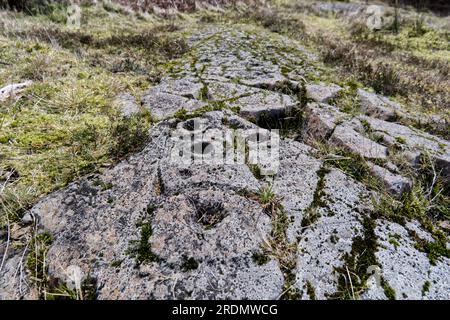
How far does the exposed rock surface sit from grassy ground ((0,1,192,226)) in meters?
0.19

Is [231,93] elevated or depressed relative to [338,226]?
elevated

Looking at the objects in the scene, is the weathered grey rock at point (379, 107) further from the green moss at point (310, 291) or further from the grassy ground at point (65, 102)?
the grassy ground at point (65, 102)

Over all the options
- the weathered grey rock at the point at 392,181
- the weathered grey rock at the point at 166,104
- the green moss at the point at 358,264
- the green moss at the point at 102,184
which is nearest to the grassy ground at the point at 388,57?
the weathered grey rock at the point at 392,181

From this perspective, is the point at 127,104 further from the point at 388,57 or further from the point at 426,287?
the point at 388,57

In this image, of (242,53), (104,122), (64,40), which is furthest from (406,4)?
(104,122)

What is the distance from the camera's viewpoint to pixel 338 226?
1.65 metres

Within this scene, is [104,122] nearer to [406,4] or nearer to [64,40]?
[64,40]

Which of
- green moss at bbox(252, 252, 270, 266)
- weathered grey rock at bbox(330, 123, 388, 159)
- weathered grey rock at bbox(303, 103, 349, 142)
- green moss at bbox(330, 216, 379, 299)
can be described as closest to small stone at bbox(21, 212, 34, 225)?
green moss at bbox(252, 252, 270, 266)

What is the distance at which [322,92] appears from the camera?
312 cm

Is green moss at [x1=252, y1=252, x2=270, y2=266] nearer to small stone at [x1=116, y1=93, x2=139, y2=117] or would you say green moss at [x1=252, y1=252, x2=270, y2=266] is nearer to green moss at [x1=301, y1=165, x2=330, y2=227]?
green moss at [x1=301, y1=165, x2=330, y2=227]
